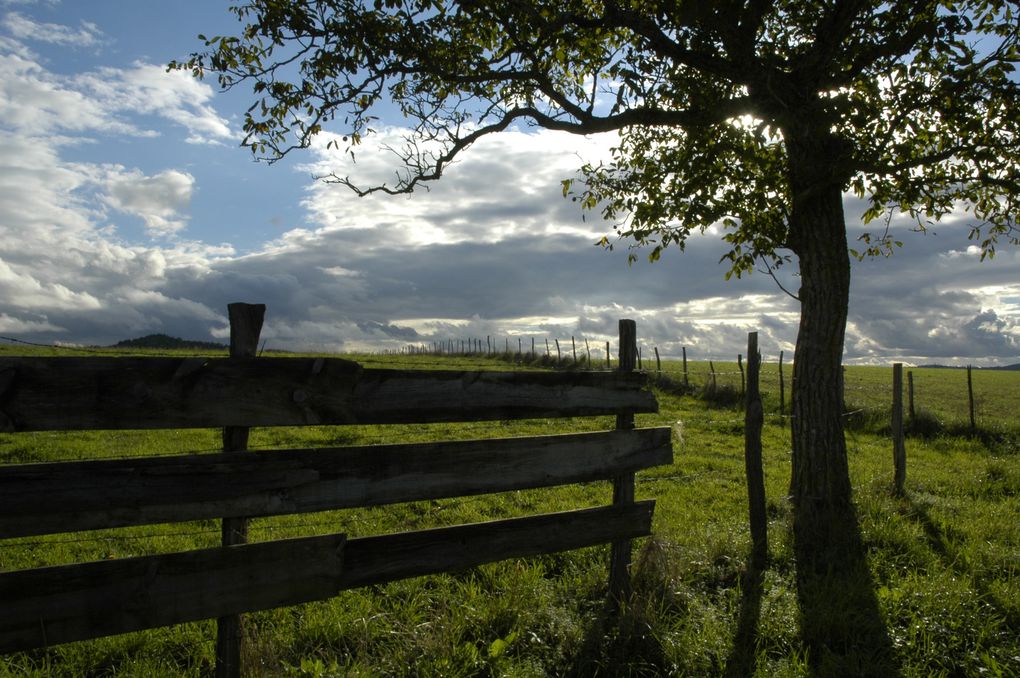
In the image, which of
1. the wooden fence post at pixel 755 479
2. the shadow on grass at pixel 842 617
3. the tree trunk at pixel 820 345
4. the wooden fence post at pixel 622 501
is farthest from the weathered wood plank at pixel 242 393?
the tree trunk at pixel 820 345

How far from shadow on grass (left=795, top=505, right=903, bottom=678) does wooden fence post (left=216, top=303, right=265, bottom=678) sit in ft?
12.9

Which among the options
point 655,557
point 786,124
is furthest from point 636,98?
point 655,557

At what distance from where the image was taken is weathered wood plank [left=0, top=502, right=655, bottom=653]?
3312 millimetres

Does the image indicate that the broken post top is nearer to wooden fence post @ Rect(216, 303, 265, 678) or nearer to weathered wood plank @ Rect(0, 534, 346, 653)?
wooden fence post @ Rect(216, 303, 265, 678)

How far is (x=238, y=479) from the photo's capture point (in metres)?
3.68

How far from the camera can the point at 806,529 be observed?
25.1 ft

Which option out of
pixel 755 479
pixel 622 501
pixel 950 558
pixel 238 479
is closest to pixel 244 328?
pixel 238 479

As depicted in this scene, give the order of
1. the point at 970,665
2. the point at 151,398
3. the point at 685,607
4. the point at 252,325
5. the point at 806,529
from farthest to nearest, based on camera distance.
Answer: the point at 806,529, the point at 685,607, the point at 970,665, the point at 252,325, the point at 151,398

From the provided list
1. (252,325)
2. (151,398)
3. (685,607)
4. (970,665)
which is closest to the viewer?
(151,398)

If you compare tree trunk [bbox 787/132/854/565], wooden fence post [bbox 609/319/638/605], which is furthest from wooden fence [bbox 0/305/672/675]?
tree trunk [bbox 787/132/854/565]

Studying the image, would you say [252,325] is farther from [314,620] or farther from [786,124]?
[786,124]

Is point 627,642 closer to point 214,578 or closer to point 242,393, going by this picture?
point 214,578

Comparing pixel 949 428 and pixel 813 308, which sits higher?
pixel 813 308

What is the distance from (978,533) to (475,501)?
6.72 metres
